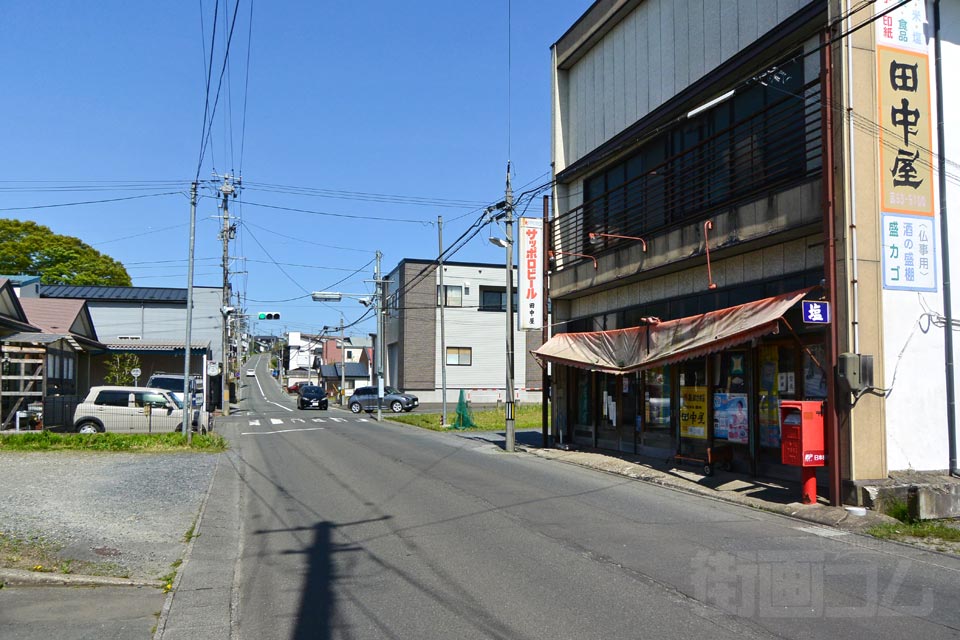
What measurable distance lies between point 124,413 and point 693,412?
57.9 feet

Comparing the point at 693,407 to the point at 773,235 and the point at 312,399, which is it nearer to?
the point at 773,235

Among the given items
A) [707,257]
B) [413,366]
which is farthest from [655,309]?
[413,366]

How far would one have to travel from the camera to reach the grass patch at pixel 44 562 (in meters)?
7.23

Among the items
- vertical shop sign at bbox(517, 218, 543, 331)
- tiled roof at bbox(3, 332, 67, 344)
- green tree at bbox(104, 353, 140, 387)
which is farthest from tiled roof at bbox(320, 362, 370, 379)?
vertical shop sign at bbox(517, 218, 543, 331)

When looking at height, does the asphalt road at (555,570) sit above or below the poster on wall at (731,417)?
below

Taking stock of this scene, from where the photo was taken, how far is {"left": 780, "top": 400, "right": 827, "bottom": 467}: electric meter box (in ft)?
34.7

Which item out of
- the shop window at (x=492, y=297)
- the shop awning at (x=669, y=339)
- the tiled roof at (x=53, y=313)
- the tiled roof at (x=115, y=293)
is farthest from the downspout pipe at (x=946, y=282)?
the tiled roof at (x=115, y=293)

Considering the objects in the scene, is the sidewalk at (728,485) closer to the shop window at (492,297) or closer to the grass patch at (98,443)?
the grass patch at (98,443)

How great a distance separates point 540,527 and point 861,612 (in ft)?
13.7

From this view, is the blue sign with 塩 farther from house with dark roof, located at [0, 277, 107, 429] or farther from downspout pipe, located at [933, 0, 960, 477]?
house with dark roof, located at [0, 277, 107, 429]

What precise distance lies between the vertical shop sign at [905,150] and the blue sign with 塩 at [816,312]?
3.56ft

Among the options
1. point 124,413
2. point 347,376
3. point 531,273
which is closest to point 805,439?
point 531,273

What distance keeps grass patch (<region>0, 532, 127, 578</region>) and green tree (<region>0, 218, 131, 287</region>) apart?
55.2 m

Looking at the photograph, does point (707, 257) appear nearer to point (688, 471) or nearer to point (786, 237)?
point (786, 237)
